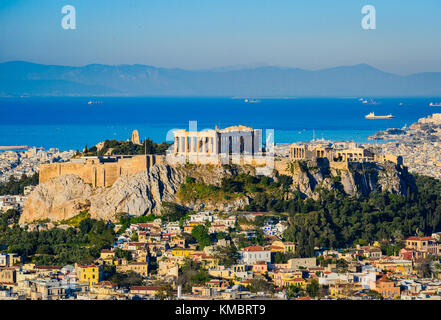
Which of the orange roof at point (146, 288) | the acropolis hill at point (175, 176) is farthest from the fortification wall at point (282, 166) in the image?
the orange roof at point (146, 288)

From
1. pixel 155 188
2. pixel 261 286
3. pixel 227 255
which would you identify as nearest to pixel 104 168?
pixel 155 188

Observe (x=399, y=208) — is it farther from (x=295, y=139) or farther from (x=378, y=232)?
(x=295, y=139)

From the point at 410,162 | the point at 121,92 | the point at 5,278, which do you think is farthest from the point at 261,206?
the point at 121,92

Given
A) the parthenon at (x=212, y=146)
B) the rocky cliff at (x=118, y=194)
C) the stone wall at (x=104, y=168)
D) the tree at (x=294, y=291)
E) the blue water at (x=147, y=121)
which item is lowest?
the tree at (x=294, y=291)

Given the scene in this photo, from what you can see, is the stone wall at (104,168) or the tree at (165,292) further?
the stone wall at (104,168)

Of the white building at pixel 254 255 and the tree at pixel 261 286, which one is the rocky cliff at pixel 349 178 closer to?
the white building at pixel 254 255

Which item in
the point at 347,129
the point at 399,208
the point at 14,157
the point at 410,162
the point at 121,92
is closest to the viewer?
the point at 399,208
